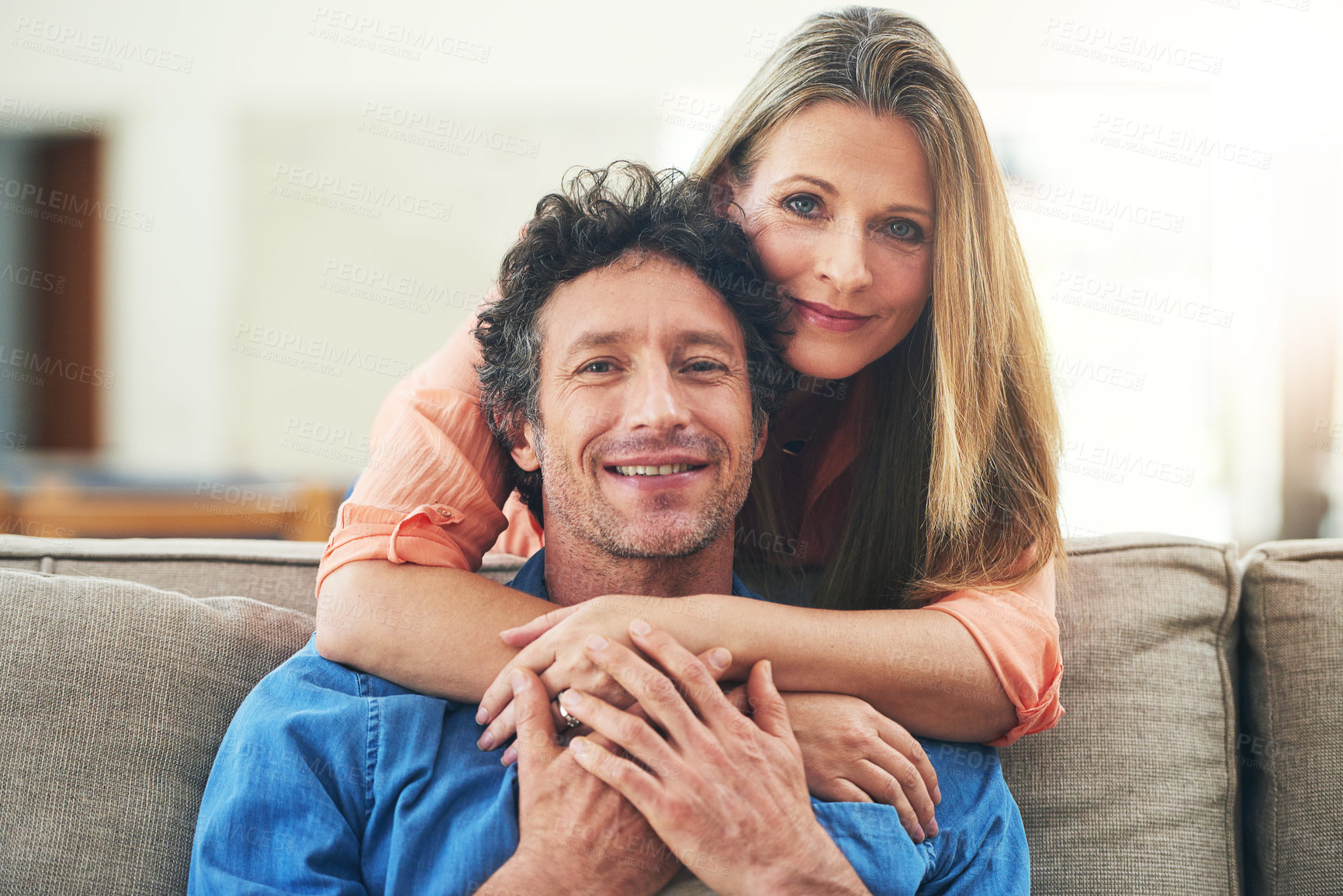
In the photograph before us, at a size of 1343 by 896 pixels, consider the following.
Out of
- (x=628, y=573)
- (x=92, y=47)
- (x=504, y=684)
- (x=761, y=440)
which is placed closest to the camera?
(x=504, y=684)

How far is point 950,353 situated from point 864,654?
1.53 feet

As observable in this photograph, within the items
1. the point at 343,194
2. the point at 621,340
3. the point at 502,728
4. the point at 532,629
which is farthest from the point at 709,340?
the point at 343,194

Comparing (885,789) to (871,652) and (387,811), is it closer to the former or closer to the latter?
(871,652)

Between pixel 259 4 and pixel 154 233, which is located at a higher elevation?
pixel 259 4

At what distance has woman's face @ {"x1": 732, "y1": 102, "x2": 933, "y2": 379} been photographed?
1.42m

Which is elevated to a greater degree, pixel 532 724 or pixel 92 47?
pixel 92 47

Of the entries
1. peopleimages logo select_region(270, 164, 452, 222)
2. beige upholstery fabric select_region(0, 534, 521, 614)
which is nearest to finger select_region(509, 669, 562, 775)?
beige upholstery fabric select_region(0, 534, 521, 614)

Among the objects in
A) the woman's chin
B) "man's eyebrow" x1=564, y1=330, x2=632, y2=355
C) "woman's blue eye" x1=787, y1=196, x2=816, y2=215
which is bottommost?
the woman's chin

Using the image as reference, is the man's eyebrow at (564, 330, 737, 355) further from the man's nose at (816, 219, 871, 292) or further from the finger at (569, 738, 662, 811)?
the finger at (569, 738, 662, 811)

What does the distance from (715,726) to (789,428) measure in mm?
692

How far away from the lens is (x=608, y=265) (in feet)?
4.72

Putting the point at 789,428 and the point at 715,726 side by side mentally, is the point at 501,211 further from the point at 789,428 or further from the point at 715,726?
the point at 715,726

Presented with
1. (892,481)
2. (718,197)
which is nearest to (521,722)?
(892,481)

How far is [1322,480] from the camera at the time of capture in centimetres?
453
